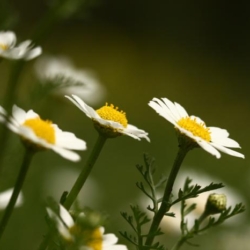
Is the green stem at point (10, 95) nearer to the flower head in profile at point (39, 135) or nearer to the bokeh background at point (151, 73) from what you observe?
the flower head in profile at point (39, 135)

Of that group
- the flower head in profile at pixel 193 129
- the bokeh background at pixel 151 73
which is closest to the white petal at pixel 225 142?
the flower head in profile at pixel 193 129

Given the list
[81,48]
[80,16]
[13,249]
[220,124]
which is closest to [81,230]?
[80,16]

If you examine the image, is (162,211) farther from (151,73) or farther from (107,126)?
(151,73)

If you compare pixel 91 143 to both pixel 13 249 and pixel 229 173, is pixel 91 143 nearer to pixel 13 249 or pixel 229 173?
pixel 229 173

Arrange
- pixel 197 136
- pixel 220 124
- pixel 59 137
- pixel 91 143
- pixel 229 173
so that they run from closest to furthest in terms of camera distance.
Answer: pixel 59 137
pixel 197 136
pixel 229 173
pixel 91 143
pixel 220 124

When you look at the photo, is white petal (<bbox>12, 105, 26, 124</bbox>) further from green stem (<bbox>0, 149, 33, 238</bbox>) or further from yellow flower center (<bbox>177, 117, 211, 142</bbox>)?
yellow flower center (<bbox>177, 117, 211, 142</bbox>)

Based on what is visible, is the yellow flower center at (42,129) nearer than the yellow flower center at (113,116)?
Yes

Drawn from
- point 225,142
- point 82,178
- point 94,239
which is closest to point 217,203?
point 225,142
